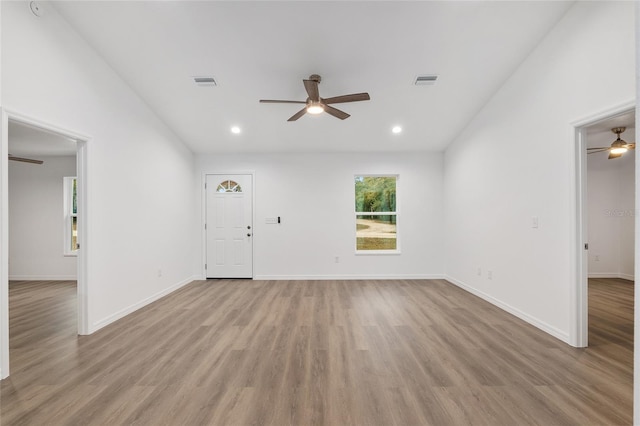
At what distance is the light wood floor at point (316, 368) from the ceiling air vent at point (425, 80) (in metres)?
3.00

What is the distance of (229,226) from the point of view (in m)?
5.40

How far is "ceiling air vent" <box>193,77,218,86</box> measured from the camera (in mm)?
3379

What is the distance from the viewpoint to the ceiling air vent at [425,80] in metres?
3.34

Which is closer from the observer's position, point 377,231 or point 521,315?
point 521,315

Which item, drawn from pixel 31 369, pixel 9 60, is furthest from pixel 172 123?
pixel 31 369

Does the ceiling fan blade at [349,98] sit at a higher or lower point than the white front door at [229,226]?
higher

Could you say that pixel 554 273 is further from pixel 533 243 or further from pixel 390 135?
pixel 390 135

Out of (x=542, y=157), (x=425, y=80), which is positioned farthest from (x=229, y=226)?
(x=542, y=157)

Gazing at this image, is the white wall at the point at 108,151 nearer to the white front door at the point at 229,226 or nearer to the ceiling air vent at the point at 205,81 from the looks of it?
the white front door at the point at 229,226

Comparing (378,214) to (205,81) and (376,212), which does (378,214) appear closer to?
(376,212)

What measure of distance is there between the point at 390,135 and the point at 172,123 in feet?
12.4

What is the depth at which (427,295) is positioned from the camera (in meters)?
4.14

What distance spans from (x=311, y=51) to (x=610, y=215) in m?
6.60

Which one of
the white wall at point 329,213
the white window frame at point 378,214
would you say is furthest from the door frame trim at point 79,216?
the white window frame at point 378,214
